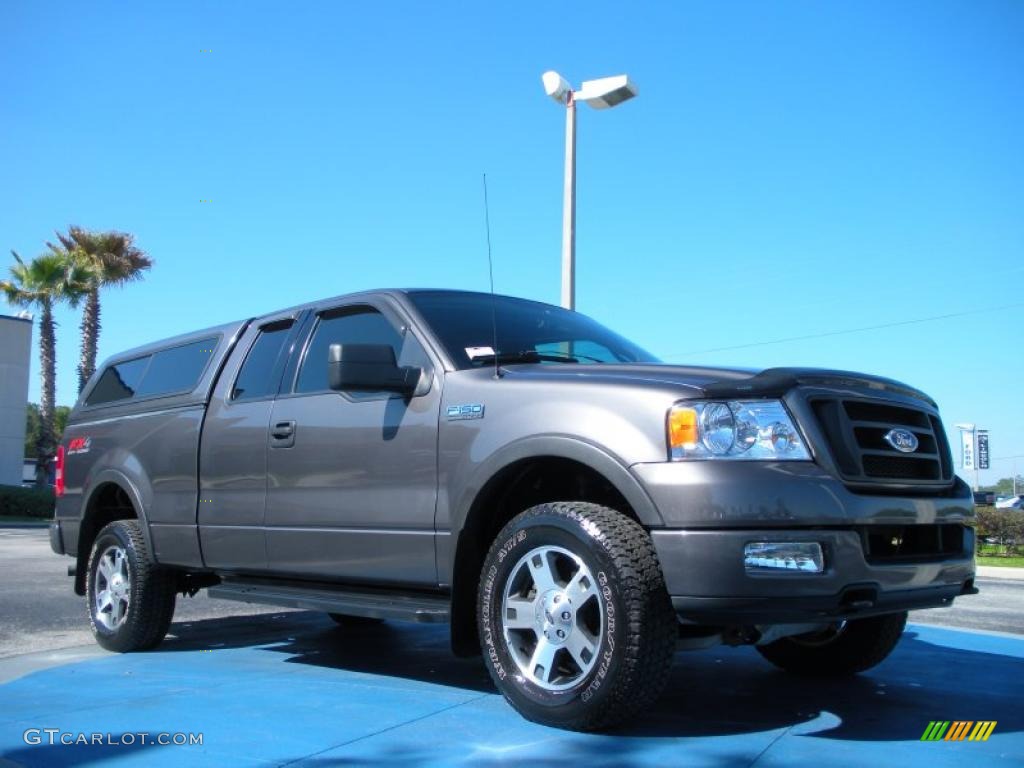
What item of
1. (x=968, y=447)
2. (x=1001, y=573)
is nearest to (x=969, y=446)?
(x=968, y=447)

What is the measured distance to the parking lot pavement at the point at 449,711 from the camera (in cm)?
347

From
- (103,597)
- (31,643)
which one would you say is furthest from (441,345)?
(31,643)

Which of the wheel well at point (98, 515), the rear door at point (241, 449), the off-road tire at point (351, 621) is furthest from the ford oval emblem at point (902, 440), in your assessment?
the wheel well at point (98, 515)

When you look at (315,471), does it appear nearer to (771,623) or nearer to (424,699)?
(424,699)

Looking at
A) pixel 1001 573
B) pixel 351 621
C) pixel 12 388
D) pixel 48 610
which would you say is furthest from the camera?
pixel 12 388

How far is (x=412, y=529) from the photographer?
435cm

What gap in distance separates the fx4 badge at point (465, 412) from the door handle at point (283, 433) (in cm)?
110

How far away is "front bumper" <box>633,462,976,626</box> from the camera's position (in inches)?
132

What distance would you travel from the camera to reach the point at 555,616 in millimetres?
3727

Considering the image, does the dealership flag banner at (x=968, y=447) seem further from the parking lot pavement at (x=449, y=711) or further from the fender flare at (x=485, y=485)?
the fender flare at (x=485, y=485)

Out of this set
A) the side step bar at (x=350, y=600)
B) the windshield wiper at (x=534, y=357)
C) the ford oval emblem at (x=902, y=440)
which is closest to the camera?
the ford oval emblem at (x=902, y=440)

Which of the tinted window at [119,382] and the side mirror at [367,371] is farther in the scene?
the tinted window at [119,382]

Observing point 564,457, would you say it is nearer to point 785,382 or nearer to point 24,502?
point 785,382

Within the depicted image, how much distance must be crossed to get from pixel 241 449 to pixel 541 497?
6.24 feet
